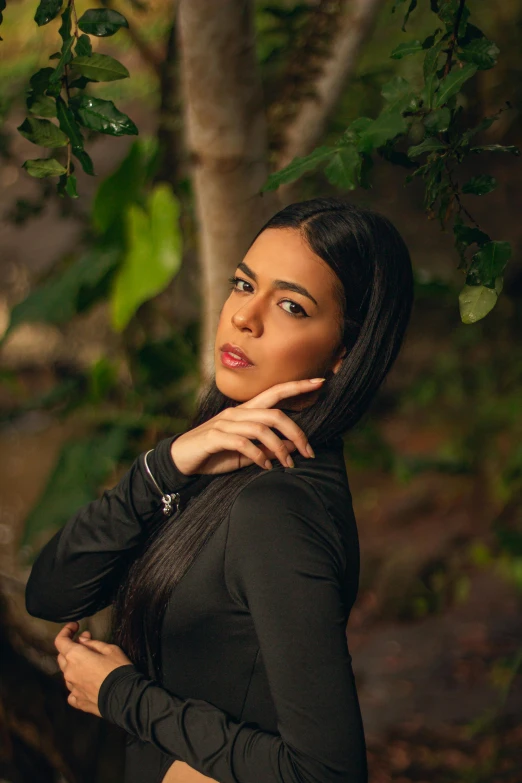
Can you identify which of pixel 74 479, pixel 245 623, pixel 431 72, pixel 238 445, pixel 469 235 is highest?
pixel 431 72

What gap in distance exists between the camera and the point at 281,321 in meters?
1.04

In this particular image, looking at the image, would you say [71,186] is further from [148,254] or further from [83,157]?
[148,254]

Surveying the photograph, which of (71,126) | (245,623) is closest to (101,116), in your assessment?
(71,126)

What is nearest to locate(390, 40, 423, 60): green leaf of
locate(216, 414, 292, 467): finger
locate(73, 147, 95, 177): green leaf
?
locate(73, 147, 95, 177): green leaf

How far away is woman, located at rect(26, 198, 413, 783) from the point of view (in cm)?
89

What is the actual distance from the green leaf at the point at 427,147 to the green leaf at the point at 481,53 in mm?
108

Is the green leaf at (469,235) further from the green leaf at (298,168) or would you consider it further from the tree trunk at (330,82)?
the tree trunk at (330,82)

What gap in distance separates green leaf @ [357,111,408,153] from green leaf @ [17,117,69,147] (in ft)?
1.48

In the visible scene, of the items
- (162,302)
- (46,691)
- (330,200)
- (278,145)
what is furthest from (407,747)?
(330,200)

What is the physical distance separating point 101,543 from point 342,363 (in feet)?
1.38

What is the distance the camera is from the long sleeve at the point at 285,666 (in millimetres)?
880

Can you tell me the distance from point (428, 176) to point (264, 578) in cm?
60

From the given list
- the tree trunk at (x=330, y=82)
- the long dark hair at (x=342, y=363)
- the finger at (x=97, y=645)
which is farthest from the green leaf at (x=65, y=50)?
the tree trunk at (x=330, y=82)

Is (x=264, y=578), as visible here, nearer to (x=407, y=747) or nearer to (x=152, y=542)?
(x=152, y=542)
